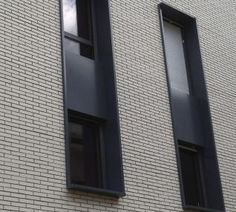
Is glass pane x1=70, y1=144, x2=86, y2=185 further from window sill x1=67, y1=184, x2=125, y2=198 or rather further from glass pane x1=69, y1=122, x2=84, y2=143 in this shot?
window sill x1=67, y1=184, x2=125, y2=198

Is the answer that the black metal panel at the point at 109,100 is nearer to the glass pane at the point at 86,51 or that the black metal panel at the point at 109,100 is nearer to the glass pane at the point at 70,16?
the glass pane at the point at 86,51

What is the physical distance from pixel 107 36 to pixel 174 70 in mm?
2625

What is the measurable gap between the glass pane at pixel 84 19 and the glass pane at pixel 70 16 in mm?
129

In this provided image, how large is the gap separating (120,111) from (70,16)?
2.34 m

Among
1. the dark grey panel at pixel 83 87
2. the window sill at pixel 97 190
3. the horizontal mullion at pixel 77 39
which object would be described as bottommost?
the window sill at pixel 97 190

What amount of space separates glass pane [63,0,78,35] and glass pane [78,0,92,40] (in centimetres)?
13

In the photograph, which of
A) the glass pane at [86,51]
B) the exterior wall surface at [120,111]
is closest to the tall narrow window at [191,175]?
the exterior wall surface at [120,111]

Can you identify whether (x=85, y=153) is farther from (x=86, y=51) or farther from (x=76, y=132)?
(x=86, y=51)

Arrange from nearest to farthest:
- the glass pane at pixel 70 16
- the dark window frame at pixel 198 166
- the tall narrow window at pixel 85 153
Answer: the tall narrow window at pixel 85 153, the glass pane at pixel 70 16, the dark window frame at pixel 198 166

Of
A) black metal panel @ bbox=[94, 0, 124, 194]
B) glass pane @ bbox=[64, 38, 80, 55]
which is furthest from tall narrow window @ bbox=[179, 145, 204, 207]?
glass pane @ bbox=[64, 38, 80, 55]

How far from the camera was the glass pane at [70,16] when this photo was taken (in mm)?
11398

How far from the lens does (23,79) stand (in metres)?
9.38

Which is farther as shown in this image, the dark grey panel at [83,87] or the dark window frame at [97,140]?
the dark window frame at [97,140]

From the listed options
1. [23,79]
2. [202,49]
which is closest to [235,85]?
[202,49]
